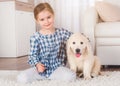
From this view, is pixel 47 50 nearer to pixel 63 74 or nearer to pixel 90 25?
pixel 63 74

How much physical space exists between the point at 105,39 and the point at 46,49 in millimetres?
863

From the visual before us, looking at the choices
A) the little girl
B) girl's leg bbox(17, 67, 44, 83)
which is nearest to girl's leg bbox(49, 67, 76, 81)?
the little girl

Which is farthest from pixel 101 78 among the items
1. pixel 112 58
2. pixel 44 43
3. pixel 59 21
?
pixel 59 21

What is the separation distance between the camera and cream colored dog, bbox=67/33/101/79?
1791 millimetres

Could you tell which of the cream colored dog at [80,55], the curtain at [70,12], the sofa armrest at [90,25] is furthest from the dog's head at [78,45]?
the curtain at [70,12]

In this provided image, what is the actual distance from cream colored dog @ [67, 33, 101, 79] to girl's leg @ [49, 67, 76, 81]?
2.9 inches

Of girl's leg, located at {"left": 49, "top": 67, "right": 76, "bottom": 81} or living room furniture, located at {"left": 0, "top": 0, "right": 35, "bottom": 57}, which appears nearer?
girl's leg, located at {"left": 49, "top": 67, "right": 76, "bottom": 81}

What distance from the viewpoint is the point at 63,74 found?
5.88ft

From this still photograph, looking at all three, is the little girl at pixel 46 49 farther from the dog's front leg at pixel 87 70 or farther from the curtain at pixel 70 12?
the curtain at pixel 70 12

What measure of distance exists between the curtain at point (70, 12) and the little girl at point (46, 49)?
8.59ft

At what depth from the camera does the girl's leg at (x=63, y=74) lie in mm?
1768

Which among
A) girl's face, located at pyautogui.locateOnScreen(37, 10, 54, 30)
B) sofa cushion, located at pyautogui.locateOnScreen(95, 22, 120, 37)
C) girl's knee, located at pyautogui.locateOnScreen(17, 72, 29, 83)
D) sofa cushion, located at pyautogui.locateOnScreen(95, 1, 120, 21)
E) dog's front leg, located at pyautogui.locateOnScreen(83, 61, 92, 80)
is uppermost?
sofa cushion, located at pyautogui.locateOnScreen(95, 1, 120, 21)

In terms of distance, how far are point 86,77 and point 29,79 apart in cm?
39

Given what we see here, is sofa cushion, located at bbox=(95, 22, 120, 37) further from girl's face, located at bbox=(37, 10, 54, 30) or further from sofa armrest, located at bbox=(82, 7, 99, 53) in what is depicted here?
girl's face, located at bbox=(37, 10, 54, 30)
